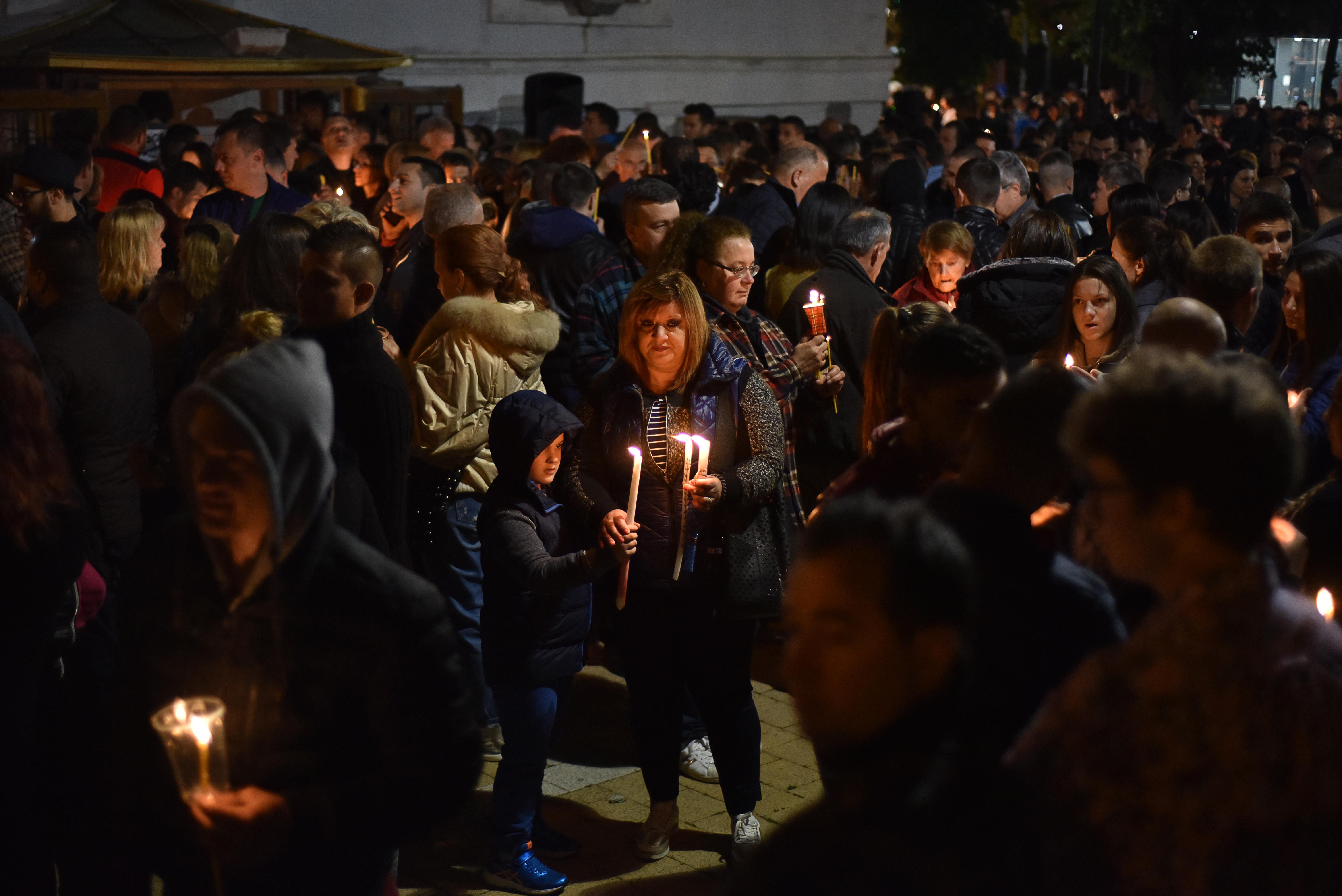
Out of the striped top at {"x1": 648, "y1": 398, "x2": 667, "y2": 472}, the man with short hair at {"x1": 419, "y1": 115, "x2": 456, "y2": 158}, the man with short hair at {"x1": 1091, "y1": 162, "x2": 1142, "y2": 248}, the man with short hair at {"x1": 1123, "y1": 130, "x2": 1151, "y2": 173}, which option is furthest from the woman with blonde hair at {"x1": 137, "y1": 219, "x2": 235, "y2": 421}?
the man with short hair at {"x1": 1123, "y1": 130, "x2": 1151, "y2": 173}

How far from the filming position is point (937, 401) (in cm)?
332

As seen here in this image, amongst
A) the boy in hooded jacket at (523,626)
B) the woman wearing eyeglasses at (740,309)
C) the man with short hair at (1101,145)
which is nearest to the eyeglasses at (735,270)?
the woman wearing eyeglasses at (740,309)

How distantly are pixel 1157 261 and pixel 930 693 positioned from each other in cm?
529

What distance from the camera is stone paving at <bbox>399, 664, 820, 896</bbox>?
4555mm

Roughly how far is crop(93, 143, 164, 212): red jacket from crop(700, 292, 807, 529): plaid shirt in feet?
17.1

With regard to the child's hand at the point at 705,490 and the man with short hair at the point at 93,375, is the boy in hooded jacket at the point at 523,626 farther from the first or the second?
the man with short hair at the point at 93,375

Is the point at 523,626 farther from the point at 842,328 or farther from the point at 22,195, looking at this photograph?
the point at 22,195

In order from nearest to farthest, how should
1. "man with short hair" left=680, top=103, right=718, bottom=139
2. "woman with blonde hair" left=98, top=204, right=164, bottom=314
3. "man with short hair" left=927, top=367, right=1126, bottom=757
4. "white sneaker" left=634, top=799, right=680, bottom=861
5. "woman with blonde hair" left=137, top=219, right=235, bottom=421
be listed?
"man with short hair" left=927, top=367, right=1126, bottom=757
"white sneaker" left=634, top=799, right=680, bottom=861
"woman with blonde hair" left=137, top=219, right=235, bottom=421
"woman with blonde hair" left=98, top=204, right=164, bottom=314
"man with short hair" left=680, top=103, right=718, bottom=139

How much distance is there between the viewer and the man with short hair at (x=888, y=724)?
1.72 m

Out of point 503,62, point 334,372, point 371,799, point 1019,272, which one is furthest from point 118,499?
point 503,62

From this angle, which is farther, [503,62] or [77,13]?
[503,62]

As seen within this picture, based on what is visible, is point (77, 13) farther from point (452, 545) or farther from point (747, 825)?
point (747, 825)

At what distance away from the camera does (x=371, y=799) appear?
2303mm

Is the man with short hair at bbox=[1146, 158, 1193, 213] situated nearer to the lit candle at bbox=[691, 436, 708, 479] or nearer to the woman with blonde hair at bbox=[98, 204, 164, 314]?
the lit candle at bbox=[691, 436, 708, 479]
